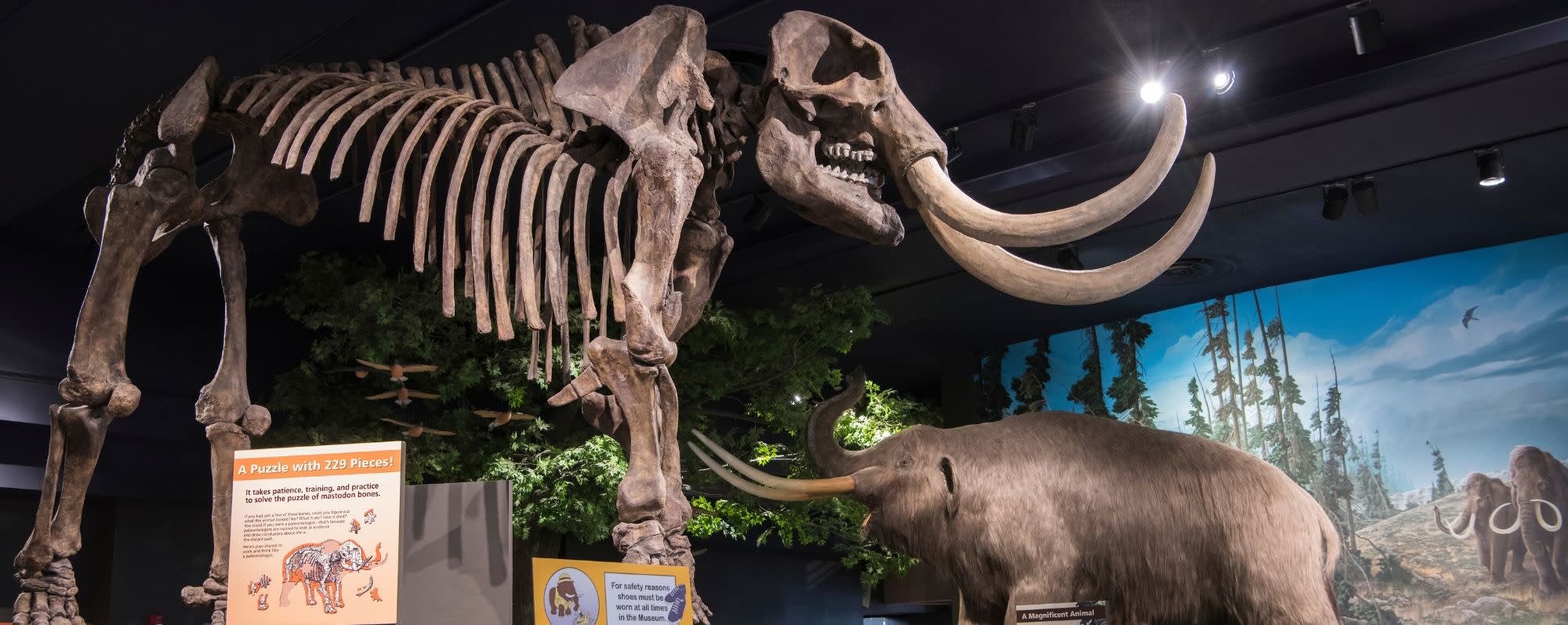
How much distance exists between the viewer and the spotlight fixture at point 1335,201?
6.18 m

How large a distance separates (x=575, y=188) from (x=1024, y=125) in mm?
2681

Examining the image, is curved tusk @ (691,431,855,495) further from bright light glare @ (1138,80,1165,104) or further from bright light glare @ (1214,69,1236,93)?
bright light glare @ (1214,69,1236,93)

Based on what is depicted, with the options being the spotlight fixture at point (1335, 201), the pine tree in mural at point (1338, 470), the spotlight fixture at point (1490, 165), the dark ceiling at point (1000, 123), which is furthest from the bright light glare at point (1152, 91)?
the pine tree in mural at point (1338, 470)

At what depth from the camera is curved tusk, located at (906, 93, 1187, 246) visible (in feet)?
9.03

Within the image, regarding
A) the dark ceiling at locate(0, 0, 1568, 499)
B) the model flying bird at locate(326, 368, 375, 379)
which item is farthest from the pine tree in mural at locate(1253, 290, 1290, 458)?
the model flying bird at locate(326, 368, 375, 379)

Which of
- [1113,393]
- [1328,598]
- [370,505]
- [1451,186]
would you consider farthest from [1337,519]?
[370,505]

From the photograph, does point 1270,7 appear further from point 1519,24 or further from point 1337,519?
point 1337,519

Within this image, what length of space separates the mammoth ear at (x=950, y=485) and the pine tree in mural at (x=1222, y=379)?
12.0 ft

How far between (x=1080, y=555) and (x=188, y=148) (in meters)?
4.06

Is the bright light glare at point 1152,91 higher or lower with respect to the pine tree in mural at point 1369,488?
higher

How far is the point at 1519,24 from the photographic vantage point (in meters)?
5.00

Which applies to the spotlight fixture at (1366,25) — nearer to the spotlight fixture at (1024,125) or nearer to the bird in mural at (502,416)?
the spotlight fixture at (1024,125)

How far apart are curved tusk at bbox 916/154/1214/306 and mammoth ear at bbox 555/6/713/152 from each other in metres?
1.14

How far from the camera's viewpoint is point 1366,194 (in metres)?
6.10
